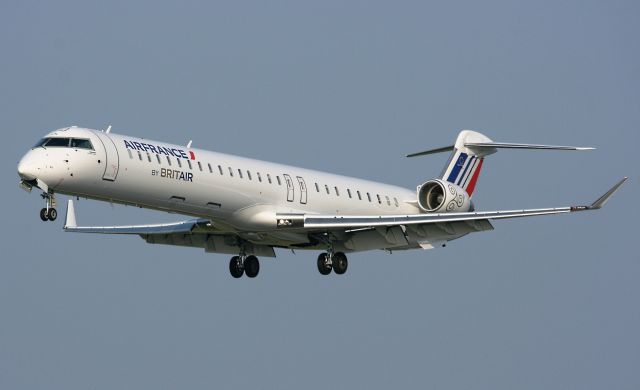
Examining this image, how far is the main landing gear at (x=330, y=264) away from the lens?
3772 centimetres

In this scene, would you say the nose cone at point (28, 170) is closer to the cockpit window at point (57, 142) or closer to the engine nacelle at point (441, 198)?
the cockpit window at point (57, 142)

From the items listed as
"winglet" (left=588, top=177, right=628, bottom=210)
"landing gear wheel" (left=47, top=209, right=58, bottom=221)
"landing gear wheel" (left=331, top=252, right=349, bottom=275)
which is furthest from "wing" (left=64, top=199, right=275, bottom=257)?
"winglet" (left=588, top=177, right=628, bottom=210)

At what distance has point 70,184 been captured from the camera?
32.5 metres

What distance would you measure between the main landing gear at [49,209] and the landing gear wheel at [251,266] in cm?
864

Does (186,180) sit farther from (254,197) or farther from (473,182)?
(473,182)

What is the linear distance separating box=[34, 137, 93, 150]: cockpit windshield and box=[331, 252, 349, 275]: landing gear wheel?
324 inches

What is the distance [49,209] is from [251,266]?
898 cm

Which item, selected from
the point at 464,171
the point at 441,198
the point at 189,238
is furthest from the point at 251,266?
the point at 464,171

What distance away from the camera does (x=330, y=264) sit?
37.8m

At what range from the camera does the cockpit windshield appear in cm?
3272

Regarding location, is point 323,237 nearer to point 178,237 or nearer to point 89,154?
point 178,237

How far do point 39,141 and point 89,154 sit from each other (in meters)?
1.29

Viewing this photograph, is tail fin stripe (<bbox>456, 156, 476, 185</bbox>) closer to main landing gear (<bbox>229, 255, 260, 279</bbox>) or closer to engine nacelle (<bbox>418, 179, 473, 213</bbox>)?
engine nacelle (<bbox>418, 179, 473, 213</bbox>)

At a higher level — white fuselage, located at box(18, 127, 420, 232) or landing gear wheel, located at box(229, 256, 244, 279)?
white fuselage, located at box(18, 127, 420, 232)
